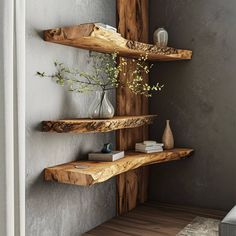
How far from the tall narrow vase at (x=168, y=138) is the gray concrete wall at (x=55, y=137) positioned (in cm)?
65

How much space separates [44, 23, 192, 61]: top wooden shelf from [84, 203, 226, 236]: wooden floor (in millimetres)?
1374

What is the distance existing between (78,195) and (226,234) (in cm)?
115

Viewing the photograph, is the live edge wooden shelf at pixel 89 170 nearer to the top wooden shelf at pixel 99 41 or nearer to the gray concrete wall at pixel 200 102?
the gray concrete wall at pixel 200 102

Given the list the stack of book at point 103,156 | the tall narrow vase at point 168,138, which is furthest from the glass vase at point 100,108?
the tall narrow vase at point 168,138

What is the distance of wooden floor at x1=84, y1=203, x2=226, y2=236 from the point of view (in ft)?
8.80

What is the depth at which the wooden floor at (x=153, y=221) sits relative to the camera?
2.68m

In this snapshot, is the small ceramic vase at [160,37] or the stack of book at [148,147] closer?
the stack of book at [148,147]

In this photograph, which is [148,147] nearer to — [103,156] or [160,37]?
[103,156]

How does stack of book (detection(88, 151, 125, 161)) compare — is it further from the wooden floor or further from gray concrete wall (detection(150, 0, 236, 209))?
gray concrete wall (detection(150, 0, 236, 209))

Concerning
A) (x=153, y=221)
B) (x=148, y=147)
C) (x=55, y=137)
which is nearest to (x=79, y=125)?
(x=55, y=137)

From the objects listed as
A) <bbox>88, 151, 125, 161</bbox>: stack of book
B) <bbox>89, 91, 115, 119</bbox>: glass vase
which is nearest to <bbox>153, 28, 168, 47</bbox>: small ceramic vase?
<bbox>89, 91, 115, 119</bbox>: glass vase

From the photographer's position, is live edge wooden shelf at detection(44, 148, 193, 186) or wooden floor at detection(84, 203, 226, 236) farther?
wooden floor at detection(84, 203, 226, 236)

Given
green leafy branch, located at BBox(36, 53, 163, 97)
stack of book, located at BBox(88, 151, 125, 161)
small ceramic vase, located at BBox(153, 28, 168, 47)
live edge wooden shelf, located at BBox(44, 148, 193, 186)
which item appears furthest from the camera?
small ceramic vase, located at BBox(153, 28, 168, 47)

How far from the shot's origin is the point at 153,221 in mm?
2898
